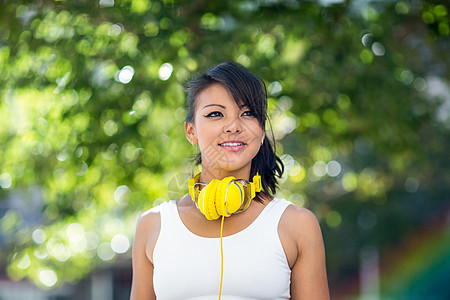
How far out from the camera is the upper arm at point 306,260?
2125 mm

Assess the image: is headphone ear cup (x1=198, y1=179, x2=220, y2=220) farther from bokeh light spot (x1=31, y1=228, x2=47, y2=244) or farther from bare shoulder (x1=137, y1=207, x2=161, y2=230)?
bokeh light spot (x1=31, y1=228, x2=47, y2=244)

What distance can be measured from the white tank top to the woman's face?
0.22 meters

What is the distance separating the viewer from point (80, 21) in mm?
5461

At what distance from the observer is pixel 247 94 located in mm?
2217

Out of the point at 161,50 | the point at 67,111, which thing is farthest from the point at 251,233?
the point at 67,111

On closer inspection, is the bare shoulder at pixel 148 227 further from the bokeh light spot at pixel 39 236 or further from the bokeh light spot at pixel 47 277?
the bokeh light spot at pixel 47 277

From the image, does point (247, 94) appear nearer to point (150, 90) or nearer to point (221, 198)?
point (221, 198)

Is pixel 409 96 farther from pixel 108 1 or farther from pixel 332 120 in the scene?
pixel 108 1

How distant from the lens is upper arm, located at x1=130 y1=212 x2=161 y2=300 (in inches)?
90.7

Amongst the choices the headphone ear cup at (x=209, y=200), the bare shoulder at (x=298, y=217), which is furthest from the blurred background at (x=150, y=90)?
the headphone ear cup at (x=209, y=200)

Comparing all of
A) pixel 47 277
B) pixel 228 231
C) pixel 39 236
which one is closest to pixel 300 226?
pixel 228 231

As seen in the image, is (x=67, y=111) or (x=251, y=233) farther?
(x=67, y=111)

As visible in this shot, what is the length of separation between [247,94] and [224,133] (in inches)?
6.7

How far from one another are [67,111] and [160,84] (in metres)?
0.89
